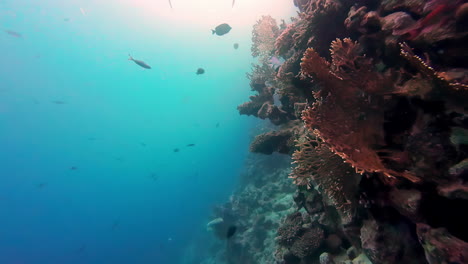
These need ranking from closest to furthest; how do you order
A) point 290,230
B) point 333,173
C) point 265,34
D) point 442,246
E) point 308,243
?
point 442,246 < point 333,173 < point 308,243 < point 290,230 < point 265,34

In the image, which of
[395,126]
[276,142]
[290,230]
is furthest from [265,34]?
[395,126]

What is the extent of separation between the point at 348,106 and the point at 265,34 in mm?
11204

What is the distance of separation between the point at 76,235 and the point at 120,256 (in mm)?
54772

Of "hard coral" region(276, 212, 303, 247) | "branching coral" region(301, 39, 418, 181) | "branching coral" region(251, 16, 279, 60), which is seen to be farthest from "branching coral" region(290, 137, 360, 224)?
"branching coral" region(251, 16, 279, 60)

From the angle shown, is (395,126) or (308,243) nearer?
(395,126)

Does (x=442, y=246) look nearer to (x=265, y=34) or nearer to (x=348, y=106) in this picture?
(x=348, y=106)

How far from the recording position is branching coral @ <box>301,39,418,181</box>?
2.63 metres

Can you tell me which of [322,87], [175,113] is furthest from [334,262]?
[175,113]

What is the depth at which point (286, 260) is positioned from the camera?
6055mm

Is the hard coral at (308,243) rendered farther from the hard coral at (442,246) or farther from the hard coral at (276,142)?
the hard coral at (442,246)

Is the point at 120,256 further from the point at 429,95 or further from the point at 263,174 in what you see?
the point at 429,95

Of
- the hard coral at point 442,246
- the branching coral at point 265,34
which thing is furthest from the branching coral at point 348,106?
the branching coral at point 265,34

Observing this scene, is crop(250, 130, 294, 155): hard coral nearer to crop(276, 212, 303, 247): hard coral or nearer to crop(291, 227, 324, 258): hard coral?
crop(276, 212, 303, 247): hard coral

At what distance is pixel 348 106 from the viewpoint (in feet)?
9.29
